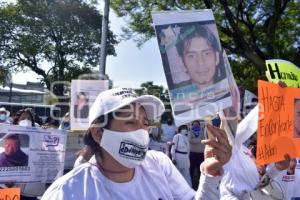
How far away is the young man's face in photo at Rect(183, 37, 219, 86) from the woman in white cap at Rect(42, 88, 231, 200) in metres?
0.24

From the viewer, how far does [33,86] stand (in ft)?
135

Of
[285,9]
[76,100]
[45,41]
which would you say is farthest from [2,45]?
[76,100]

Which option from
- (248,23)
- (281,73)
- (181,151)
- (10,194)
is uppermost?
(248,23)

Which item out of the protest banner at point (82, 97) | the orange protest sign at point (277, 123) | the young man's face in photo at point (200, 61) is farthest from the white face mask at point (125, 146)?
the protest banner at point (82, 97)

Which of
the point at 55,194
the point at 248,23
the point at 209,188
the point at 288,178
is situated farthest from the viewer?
the point at 248,23

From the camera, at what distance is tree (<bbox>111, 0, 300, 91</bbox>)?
18016 mm

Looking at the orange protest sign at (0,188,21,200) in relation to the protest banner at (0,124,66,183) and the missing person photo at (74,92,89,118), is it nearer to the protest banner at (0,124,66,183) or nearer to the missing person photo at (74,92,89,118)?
the protest banner at (0,124,66,183)

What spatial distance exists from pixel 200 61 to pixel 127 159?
1.90ft

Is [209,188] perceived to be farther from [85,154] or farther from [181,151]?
[181,151]

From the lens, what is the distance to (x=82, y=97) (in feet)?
27.9

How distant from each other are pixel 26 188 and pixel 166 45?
4.13m

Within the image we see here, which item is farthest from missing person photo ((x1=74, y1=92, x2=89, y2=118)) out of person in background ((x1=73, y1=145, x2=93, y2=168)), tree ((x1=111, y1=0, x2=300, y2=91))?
tree ((x1=111, y1=0, x2=300, y2=91))

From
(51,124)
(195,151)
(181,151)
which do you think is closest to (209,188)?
(195,151)

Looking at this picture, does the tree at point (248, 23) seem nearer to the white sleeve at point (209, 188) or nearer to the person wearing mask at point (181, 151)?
the person wearing mask at point (181, 151)
